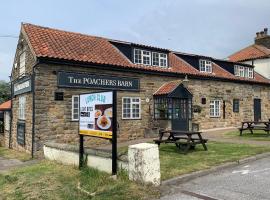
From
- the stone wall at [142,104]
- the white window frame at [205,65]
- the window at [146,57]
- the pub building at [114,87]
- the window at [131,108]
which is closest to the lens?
the stone wall at [142,104]

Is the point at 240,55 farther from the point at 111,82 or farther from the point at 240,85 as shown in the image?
the point at 111,82

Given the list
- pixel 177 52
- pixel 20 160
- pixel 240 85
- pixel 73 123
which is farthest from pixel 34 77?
pixel 240 85

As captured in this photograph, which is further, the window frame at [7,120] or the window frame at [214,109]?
the window frame at [214,109]

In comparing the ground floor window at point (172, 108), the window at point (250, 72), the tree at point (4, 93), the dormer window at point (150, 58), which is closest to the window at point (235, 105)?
the window at point (250, 72)

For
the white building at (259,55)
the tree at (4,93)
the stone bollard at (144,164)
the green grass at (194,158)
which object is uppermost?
the white building at (259,55)

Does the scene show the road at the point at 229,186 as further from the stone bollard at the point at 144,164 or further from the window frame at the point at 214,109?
the window frame at the point at 214,109

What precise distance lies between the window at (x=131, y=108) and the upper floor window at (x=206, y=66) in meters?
7.53

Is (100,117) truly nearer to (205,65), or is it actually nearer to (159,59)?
(159,59)

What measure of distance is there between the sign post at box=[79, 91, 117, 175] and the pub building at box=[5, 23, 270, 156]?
580cm

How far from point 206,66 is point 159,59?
16.7ft

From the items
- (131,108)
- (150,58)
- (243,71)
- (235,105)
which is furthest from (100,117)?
(243,71)

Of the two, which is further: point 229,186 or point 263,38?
point 263,38

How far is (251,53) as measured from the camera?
32.6 meters

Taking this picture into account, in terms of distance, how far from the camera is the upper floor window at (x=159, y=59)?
19906 mm
